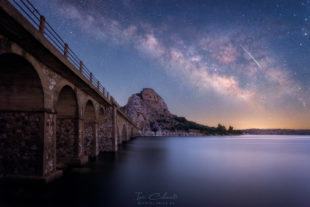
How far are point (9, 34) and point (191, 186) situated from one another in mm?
11428

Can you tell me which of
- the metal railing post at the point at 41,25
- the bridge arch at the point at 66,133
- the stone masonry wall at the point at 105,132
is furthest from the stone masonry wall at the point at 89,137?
the metal railing post at the point at 41,25

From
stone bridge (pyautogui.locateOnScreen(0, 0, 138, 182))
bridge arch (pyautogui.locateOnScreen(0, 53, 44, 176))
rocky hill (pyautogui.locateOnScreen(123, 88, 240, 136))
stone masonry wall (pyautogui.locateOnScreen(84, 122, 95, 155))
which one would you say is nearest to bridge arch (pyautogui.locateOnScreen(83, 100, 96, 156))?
stone masonry wall (pyautogui.locateOnScreen(84, 122, 95, 155))

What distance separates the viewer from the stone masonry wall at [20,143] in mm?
8641

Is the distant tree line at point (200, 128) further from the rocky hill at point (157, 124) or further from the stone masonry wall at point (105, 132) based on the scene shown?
the stone masonry wall at point (105, 132)

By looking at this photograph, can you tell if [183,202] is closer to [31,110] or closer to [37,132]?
[37,132]

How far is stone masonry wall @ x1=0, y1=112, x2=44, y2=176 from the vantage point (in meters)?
8.64

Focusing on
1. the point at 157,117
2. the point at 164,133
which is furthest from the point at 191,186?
the point at 157,117

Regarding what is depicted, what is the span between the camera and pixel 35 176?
8.65m

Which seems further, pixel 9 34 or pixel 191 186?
pixel 191 186

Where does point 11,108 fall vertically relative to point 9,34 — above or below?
below

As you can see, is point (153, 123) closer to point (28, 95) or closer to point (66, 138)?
point (66, 138)

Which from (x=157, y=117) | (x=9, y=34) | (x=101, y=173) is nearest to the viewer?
(x=9, y=34)
